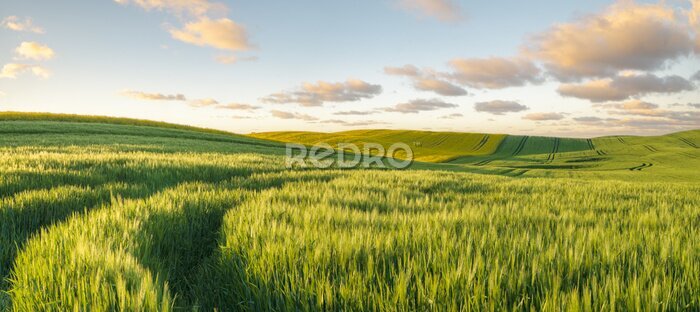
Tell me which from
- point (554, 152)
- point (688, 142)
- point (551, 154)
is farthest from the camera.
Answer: point (688, 142)

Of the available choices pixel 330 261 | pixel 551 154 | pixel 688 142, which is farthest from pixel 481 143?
pixel 330 261

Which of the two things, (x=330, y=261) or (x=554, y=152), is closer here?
(x=330, y=261)

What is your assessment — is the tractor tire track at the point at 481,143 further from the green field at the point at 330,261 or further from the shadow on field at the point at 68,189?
the green field at the point at 330,261

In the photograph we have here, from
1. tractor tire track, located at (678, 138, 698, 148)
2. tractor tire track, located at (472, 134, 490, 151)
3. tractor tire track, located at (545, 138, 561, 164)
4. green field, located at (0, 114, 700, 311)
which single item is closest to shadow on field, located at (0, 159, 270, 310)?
green field, located at (0, 114, 700, 311)

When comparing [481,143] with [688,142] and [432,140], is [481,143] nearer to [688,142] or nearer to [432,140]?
[432,140]

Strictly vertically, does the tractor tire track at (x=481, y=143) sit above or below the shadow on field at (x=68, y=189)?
above

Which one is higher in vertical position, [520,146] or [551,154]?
[520,146]

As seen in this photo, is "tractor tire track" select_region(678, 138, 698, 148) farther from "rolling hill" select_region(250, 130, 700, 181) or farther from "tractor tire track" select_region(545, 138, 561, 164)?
"tractor tire track" select_region(545, 138, 561, 164)

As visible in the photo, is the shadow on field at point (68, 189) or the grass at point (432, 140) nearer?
the shadow on field at point (68, 189)

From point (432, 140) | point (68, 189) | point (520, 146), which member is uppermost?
point (432, 140)

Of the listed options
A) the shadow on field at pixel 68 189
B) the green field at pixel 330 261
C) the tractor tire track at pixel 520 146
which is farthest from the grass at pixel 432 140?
the green field at pixel 330 261

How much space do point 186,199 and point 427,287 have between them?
376 cm

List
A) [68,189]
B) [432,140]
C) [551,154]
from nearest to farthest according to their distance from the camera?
1. [68,189]
2. [551,154]
3. [432,140]

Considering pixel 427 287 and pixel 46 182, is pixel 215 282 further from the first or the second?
pixel 46 182
